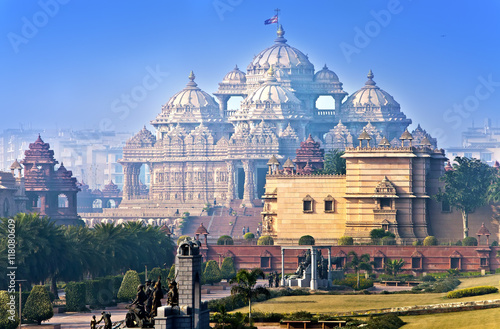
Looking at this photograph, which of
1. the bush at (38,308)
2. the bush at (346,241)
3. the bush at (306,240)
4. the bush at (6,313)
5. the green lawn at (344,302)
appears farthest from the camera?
the bush at (346,241)

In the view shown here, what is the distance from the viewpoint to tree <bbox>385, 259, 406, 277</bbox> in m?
105

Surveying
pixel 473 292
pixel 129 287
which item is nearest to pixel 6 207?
pixel 129 287

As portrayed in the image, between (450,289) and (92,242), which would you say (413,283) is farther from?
(92,242)

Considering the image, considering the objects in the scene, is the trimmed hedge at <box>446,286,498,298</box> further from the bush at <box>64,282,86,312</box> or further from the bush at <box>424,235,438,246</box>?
the bush at <box>424,235,438,246</box>

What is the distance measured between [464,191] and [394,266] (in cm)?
1188

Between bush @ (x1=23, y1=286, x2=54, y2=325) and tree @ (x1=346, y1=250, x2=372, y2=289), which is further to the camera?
tree @ (x1=346, y1=250, x2=372, y2=289)

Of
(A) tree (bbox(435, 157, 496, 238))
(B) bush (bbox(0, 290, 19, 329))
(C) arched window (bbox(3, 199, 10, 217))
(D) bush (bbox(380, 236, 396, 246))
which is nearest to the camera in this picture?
(B) bush (bbox(0, 290, 19, 329))

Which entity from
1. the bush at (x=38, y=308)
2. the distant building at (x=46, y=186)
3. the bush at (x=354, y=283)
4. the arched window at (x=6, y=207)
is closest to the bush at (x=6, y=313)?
the bush at (x=38, y=308)

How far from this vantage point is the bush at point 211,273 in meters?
96.9

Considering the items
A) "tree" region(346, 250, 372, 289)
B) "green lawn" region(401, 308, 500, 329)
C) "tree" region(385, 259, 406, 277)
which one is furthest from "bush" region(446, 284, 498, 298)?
"tree" region(385, 259, 406, 277)

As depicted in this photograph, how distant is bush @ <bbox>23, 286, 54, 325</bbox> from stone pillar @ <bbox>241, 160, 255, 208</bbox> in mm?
111956

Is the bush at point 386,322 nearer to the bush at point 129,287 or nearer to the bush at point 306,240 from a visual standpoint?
the bush at point 129,287

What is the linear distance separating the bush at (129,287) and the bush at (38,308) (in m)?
10.7

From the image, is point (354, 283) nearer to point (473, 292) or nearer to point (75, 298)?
point (473, 292)
